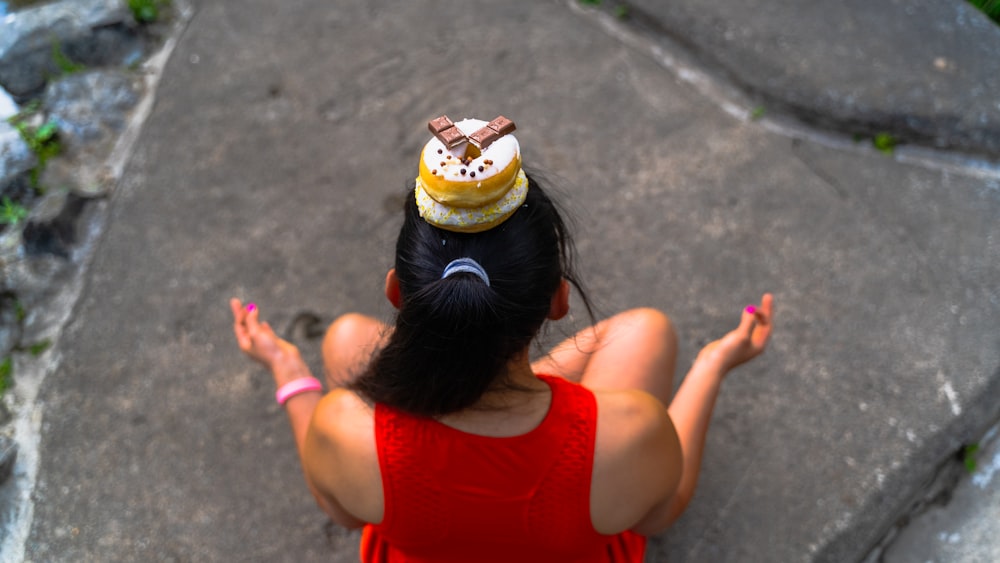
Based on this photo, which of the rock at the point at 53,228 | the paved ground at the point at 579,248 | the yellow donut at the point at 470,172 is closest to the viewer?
the yellow donut at the point at 470,172

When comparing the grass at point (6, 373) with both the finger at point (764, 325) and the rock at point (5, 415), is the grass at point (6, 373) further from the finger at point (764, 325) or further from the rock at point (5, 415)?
the finger at point (764, 325)

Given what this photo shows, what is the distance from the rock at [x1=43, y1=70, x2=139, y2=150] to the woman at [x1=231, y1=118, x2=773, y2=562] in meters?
1.68

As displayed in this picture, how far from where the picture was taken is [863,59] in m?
2.39

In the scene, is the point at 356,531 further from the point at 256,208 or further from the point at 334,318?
the point at 256,208

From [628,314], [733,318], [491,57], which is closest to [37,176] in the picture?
[491,57]

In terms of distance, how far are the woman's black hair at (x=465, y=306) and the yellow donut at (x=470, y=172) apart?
6cm

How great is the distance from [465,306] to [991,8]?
253 cm

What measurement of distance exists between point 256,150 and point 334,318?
0.68m

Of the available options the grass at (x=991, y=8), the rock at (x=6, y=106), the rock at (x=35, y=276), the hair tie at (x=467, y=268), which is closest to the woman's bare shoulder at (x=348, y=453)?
the hair tie at (x=467, y=268)

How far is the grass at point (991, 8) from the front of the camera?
2602 mm

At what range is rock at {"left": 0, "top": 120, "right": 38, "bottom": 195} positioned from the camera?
2.34 metres

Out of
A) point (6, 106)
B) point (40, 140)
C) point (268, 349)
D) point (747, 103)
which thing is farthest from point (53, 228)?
point (747, 103)

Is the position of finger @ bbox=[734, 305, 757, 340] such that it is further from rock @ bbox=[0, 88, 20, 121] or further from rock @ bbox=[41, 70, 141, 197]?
rock @ bbox=[0, 88, 20, 121]

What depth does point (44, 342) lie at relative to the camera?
2.05 meters
